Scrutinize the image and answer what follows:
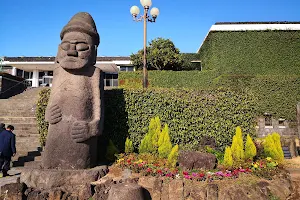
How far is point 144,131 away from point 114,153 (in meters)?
1.20

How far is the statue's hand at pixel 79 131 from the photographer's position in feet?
16.3

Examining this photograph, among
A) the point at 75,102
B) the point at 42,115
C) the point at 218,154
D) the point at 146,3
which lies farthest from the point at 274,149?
the point at 146,3

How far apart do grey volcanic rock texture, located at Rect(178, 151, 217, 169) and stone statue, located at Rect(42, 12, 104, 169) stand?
2.03 meters

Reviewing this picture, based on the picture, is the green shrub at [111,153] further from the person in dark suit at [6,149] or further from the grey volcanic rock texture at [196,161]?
the person in dark suit at [6,149]

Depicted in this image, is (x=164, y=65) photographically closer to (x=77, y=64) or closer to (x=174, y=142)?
(x=174, y=142)

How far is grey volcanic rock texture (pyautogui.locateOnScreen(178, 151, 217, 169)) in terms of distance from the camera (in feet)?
18.1

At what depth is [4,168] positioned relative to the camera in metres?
6.26

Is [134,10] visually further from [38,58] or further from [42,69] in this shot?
[38,58]

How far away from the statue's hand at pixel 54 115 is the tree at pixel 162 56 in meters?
15.7

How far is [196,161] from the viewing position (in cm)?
555

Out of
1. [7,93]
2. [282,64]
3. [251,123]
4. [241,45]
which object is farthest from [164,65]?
[251,123]

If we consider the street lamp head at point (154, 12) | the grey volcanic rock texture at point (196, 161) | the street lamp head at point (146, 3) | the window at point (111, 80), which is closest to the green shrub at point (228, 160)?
the grey volcanic rock texture at point (196, 161)

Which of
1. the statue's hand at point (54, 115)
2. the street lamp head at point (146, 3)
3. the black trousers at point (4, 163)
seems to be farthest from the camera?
the street lamp head at point (146, 3)

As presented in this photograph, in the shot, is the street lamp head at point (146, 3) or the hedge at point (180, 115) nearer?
the hedge at point (180, 115)
